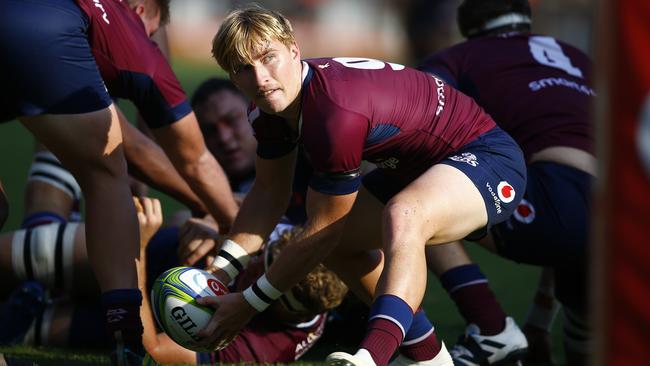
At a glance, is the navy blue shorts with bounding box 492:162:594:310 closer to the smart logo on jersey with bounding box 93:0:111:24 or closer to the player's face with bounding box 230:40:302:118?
the player's face with bounding box 230:40:302:118

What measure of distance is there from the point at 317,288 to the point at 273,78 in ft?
3.55

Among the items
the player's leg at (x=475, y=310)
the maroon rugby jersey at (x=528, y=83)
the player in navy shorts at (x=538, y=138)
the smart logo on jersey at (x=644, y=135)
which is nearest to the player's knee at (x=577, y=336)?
the player in navy shorts at (x=538, y=138)

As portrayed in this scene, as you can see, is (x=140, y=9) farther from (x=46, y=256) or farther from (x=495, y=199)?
(x=495, y=199)

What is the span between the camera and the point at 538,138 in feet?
16.0

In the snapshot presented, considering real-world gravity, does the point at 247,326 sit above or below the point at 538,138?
below

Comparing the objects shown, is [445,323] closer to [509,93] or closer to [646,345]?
[509,93]

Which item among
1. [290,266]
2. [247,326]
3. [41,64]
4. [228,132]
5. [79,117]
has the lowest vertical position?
[228,132]

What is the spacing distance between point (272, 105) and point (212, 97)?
8.90ft

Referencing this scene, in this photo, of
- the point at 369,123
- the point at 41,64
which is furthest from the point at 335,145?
the point at 41,64

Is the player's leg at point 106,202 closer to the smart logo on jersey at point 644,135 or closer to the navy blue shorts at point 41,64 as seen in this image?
the navy blue shorts at point 41,64

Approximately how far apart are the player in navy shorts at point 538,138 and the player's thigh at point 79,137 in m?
1.60

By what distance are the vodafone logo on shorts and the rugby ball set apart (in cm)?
110

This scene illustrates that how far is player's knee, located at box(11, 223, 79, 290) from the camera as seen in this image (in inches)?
181

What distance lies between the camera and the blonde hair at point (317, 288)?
4195 mm
